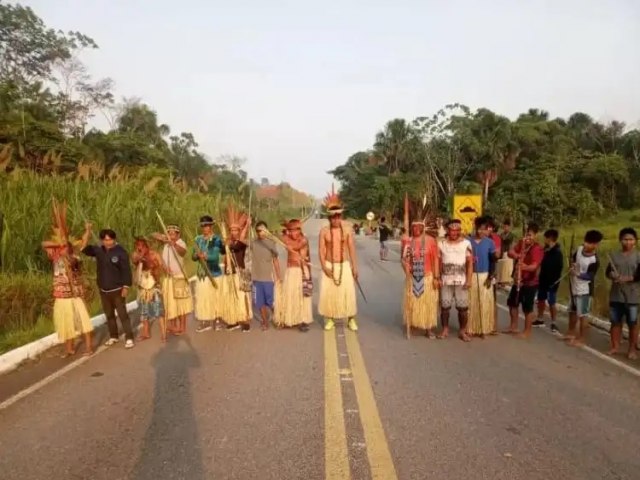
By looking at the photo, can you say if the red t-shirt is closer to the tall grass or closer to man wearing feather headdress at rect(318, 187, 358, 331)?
man wearing feather headdress at rect(318, 187, 358, 331)

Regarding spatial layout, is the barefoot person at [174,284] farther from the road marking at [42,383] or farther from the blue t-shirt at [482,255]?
the blue t-shirt at [482,255]

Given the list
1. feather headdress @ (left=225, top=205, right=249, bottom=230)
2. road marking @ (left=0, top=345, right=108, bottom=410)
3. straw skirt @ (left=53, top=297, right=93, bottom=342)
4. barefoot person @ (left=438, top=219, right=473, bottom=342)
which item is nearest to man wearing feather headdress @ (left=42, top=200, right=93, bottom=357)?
straw skirt @ (left=53, top=297, right=93, bottom=342)

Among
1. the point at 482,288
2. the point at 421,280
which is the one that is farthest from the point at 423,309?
the point at 482,288

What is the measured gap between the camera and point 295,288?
8.59 metres

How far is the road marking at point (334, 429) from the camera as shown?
3.92 meters

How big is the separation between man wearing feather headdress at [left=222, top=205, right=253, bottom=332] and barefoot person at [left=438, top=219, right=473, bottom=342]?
9.43ft

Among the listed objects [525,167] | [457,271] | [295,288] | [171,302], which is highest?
[525,167]

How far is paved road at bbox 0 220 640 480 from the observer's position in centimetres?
400

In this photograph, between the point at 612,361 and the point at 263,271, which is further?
the point at 263,271

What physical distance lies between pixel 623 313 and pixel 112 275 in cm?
645

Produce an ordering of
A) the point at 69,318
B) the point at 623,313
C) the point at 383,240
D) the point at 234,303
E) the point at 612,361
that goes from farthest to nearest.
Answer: the point at 383,240
the point at 234,303
the point at 623,313
the point at 69,318
the point at 612,361

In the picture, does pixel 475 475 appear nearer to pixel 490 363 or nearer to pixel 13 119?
pixel 490 363

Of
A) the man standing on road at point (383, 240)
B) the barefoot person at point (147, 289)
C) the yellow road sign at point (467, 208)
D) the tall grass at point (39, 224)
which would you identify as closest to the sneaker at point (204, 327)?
the barefoot person at point (147, 289)

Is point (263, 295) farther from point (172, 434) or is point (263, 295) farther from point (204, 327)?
point (172, 434)
